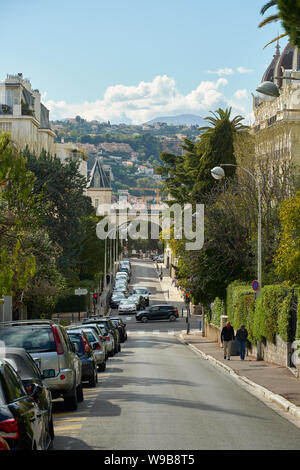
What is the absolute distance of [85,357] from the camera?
68.9 ft

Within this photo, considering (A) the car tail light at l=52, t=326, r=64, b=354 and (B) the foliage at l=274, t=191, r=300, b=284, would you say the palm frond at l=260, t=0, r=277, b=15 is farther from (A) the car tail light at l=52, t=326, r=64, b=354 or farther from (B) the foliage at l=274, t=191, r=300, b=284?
(A) the car tail light at l=52, t=326, r=64, b=354

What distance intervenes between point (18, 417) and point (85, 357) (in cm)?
1273

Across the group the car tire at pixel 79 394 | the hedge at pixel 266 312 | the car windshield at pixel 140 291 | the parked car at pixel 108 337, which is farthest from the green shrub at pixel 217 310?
the car windshield at pixel 140 291

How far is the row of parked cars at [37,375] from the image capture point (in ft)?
27.8

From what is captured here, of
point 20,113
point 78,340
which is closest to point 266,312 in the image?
point 78,340

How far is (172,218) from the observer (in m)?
67.7

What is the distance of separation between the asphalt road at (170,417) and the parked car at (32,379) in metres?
0.41

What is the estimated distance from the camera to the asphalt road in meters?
11.3

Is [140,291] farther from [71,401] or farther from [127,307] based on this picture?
[71,401]

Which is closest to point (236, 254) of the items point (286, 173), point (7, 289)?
point (286, 173)

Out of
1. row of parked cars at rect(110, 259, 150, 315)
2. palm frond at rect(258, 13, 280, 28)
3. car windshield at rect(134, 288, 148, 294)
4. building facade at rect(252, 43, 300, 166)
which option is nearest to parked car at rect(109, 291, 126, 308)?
row of parked cars at rect(110, 259, 150, 315)

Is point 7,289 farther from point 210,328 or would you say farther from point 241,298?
point 210,328

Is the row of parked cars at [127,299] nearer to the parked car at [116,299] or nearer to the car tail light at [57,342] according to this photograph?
the parked car at [116,299]

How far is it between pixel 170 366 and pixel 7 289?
10.3 meters
